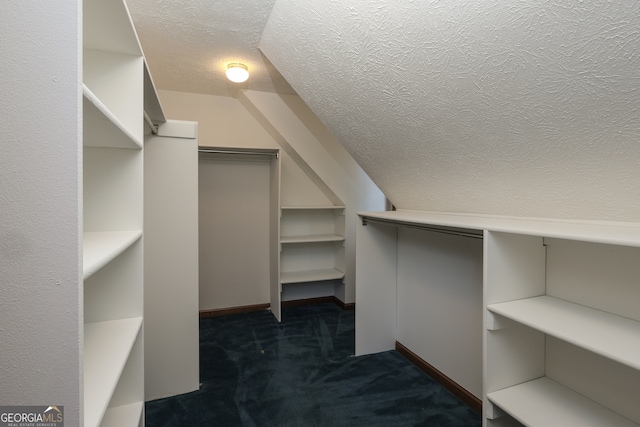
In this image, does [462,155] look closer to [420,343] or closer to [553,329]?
[553,329]

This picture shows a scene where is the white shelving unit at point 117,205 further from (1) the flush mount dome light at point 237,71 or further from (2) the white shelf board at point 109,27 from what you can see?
(1) the flush mount dome light at point 237,71

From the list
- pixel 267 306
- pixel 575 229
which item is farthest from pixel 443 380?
pixel 267 306

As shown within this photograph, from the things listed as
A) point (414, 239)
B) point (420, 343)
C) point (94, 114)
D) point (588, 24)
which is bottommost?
point (420, 343)

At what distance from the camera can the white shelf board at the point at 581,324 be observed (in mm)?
1021

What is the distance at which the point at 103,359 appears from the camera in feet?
3.55

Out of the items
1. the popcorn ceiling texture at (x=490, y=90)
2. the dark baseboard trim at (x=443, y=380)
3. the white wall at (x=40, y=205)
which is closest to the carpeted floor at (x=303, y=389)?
the dark baseboard trim at (x=443, y=380)

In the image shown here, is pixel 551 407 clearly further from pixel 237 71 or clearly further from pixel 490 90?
pixel 237 71

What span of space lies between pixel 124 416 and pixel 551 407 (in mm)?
1736

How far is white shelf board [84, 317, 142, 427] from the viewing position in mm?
855

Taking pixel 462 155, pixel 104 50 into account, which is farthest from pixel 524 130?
pixel 104 50

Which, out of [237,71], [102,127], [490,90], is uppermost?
[237,71]

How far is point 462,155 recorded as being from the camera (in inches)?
64.3

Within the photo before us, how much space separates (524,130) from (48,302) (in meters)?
1.54

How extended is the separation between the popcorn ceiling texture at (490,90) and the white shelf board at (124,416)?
1.79 metres
